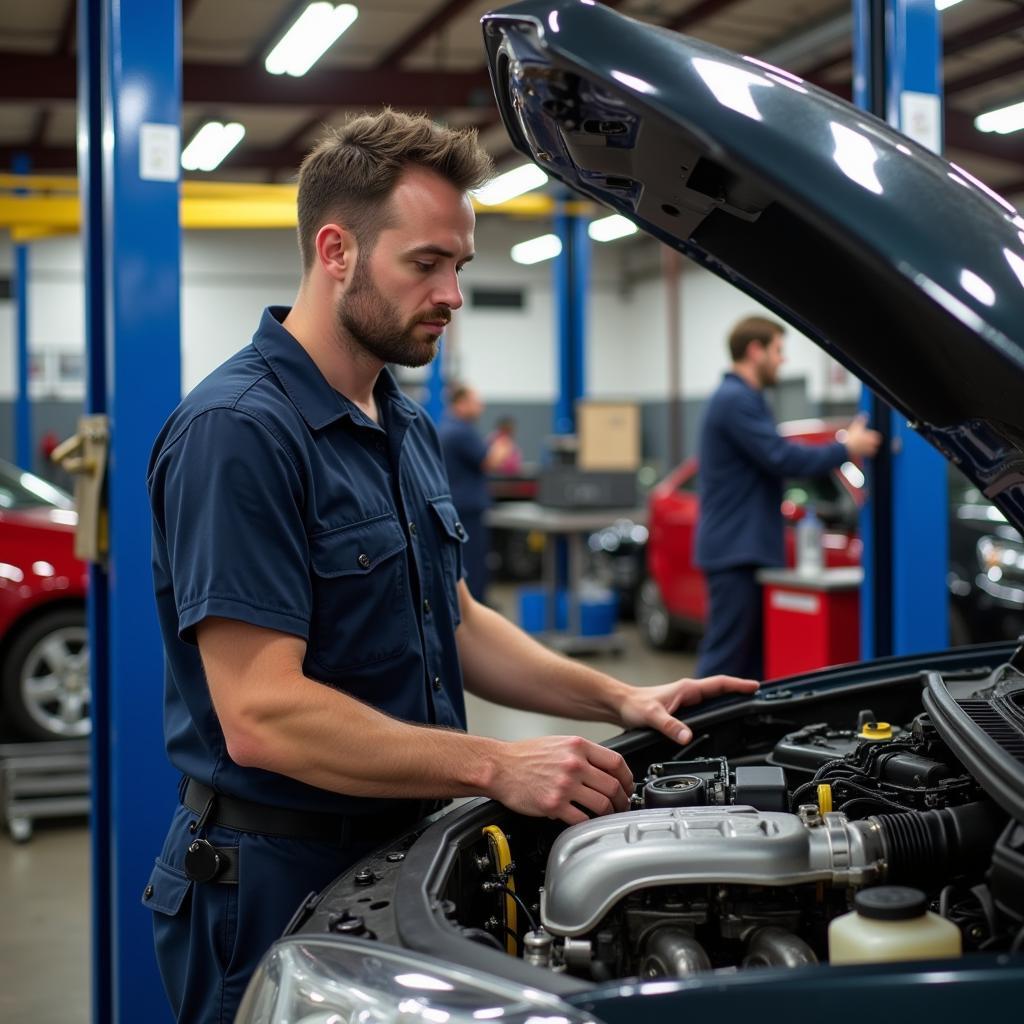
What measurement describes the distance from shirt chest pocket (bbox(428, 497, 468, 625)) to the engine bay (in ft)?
1.44

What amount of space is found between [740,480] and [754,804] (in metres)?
3.38

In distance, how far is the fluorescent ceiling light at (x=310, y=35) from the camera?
7.61 m

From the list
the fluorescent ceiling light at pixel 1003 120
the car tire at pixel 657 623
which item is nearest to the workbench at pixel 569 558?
the car tire at pixel 657 623

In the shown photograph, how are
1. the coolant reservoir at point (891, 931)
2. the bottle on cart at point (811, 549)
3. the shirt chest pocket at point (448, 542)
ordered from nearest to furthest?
the coolant reservoir at point (891, 931) → the shirt chest pocket at point (448, 542) → the bottle on cart at point (811, 549)

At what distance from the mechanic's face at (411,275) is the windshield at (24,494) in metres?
4.30

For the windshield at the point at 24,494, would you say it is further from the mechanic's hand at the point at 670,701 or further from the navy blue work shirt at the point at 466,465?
the mechanic's hand at the point at 670,701

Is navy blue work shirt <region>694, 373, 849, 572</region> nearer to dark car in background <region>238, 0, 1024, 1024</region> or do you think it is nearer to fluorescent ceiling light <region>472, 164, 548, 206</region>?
dark car in background <region>238, 0, 1024, 1024</region>

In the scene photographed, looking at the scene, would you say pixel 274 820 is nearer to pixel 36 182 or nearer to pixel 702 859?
pixel 702 859

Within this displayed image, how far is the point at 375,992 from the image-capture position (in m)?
1.04

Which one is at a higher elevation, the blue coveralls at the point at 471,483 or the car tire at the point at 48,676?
the blue coveralls at the point at 471,483

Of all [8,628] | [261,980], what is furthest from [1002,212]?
[8,628]

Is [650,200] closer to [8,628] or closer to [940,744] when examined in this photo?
[940,744]

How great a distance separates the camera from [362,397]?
1.85m

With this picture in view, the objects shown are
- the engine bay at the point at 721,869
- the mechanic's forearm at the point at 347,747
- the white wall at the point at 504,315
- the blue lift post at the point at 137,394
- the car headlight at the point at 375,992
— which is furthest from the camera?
the white wall at the point at 504,315
